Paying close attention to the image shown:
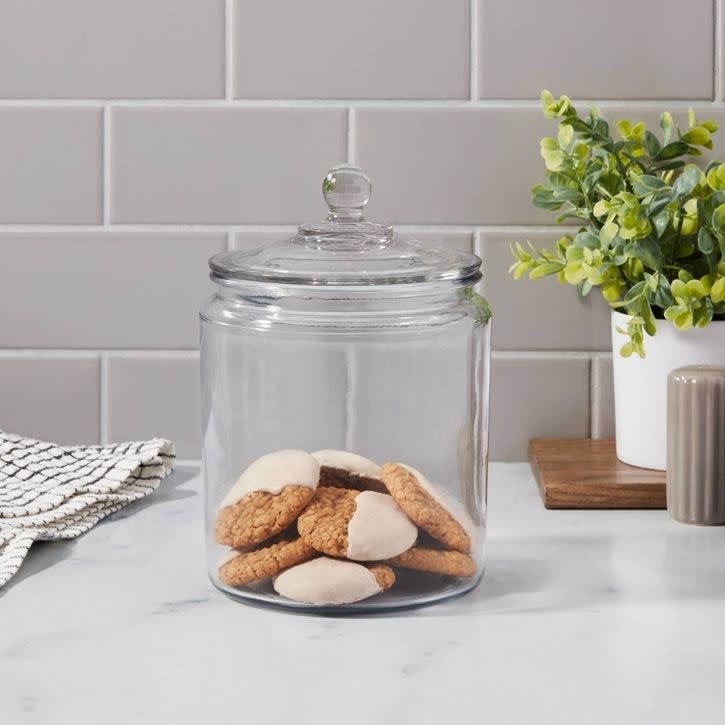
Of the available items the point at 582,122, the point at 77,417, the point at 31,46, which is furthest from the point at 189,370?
the point at 582,122

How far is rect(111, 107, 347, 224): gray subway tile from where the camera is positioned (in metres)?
1.14

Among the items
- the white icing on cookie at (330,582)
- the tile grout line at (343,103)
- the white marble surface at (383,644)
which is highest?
the tile grout line at (343,103)

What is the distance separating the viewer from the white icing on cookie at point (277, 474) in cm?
74

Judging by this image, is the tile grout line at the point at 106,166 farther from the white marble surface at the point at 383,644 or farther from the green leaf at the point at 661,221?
the green leaf at the point at 661,221

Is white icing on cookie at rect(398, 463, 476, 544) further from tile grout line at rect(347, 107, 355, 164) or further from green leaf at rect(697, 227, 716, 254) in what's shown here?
tile grout line at rect(347, 107, 355, 164)

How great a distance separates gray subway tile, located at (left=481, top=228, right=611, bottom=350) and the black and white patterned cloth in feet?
1.20

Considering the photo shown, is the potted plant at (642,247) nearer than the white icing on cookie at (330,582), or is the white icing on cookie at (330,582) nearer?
the white icing on cookie at (330,582)

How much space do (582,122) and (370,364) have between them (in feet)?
1.17

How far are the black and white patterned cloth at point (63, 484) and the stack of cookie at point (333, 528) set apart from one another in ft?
0.61

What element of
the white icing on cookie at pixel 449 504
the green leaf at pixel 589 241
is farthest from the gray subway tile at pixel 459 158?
the white icing on cookie at pixel 449 504

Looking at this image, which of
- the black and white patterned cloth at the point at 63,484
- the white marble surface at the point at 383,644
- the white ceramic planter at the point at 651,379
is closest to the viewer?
the white marble surface at the point at 383,644

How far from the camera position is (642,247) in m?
0.97

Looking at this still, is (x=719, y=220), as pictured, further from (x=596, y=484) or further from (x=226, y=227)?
(x=226, y=227)

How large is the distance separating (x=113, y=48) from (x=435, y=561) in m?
0.67
